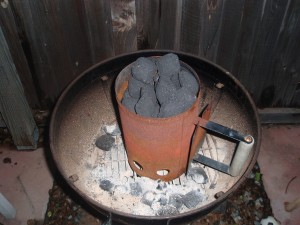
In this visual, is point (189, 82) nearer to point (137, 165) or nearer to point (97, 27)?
point (137, 165)

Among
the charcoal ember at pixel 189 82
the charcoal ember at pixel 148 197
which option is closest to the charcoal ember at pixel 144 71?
the charcoal ember at pixel 189 82

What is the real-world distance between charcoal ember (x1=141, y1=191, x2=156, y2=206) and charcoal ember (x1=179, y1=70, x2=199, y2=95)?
1.77 ft

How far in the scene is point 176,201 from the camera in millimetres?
1531

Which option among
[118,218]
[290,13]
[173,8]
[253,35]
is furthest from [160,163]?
[290,13]

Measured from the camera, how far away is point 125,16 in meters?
1.79

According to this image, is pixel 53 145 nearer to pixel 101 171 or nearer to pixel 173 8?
pixel 101 171

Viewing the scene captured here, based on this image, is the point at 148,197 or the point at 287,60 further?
the point at 287,60

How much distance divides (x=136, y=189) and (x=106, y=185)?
0.15 meters

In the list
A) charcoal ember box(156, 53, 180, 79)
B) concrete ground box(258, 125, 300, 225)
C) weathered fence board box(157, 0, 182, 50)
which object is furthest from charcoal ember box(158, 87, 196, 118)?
concrete ground box(258, 125, 300, 225)

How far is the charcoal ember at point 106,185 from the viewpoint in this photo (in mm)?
1559

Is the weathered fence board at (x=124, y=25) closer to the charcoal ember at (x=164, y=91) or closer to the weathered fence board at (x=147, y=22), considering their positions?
the weathered fence board at (x=147, y=22)

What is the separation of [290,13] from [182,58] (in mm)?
679

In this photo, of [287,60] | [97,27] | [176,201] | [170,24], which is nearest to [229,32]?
[170,24]

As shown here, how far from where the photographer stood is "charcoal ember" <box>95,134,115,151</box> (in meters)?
1.69
